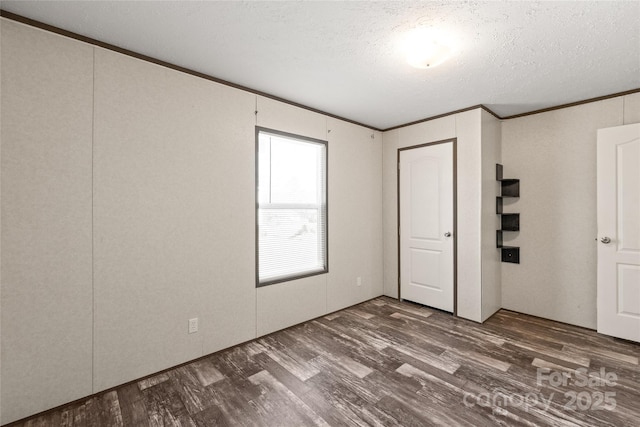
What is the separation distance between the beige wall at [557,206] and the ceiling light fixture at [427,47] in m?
2.13

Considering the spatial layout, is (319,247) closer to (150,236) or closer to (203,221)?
(203,221)

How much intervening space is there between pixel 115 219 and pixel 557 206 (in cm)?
449

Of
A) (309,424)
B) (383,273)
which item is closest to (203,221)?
(309,424)

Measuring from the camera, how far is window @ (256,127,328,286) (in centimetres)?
308

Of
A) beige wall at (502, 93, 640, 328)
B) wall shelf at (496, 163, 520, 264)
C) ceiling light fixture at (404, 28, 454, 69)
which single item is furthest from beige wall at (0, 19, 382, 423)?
beige wall at (502, 93, 640, 328)

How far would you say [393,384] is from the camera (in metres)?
2.23

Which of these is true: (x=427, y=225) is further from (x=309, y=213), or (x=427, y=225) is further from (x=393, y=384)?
(x=393, y=384)

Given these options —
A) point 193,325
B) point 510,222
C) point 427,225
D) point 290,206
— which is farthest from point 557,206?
point 193,325

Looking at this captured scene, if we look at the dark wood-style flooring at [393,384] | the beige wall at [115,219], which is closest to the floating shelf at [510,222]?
the dark wood-style flooring at [393,384]

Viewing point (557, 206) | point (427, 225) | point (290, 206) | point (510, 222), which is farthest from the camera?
point (427, 225)

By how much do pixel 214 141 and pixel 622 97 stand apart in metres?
4.13

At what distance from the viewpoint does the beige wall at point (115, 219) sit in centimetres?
182

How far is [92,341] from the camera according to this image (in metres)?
2.06

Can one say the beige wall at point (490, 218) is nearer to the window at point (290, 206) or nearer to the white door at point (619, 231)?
the white door at point (619, 231)
